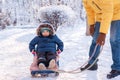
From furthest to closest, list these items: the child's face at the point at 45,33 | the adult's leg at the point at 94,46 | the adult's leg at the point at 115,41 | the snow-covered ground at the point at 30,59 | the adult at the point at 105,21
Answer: the child's face at the point at 45,33, the snow-covered ground at the point at 30,59, the adult's leg at the point at 94,46, the adult's leg at the point at 115,41, the adult at the point at 105,21

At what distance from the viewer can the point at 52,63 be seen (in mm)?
4453

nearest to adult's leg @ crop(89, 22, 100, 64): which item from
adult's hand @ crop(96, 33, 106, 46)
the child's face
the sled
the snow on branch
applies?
adult's hand @ crop(96, 33, 106, 46)

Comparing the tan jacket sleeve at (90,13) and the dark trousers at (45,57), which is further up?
the tan jacket sleeve at (90,13)

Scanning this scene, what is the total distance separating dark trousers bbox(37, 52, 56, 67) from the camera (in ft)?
14.9

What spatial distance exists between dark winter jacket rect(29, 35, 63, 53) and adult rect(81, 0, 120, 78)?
0.61m

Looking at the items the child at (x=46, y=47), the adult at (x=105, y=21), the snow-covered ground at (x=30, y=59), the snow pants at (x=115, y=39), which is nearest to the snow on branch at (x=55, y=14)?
the snow-covered ground at (x=30, y=59)

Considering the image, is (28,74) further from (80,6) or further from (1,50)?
(80,6)

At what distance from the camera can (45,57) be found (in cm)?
470

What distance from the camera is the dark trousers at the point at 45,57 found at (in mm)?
4555

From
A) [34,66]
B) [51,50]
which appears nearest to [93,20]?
[51,50]

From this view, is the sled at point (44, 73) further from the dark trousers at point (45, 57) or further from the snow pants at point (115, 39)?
the snow pants at point (115, 39)

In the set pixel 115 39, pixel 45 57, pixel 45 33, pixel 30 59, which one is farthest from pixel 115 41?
pixel 30 59

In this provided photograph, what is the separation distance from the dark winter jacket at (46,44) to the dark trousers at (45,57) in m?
0.08

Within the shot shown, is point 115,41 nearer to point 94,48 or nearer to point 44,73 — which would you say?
point 94,48
